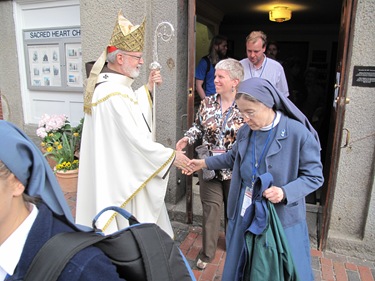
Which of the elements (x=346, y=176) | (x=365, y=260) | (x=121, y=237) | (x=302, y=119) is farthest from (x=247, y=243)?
(x=365, y=260)

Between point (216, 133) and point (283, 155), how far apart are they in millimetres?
1009

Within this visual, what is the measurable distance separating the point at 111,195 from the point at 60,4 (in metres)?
3.43

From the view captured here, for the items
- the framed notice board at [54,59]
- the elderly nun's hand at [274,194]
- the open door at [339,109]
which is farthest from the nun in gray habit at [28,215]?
the framed notice board at [54,59]

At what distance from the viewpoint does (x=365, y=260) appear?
129 inches

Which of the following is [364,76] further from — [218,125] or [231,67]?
[218,125]

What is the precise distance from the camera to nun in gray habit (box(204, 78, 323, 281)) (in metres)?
1.94

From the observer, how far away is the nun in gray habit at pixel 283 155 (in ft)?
6.36

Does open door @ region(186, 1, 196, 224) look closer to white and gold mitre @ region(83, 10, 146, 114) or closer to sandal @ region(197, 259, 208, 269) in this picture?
white and gold mitre @ region(83, 10, 146, 114)

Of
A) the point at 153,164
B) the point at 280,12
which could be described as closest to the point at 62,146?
the point at 153,164

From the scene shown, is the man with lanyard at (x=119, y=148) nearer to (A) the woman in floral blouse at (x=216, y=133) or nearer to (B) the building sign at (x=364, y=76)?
→ (A) the woman in floral blouse at (x=216, y=133)

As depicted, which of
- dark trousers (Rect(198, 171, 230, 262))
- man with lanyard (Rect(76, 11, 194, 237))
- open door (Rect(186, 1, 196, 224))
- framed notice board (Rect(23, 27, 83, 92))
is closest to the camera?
man with lanyard (Rect(76, 11, 194, 237))

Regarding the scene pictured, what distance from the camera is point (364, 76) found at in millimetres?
2973

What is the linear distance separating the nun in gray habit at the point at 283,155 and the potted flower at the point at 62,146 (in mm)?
2154

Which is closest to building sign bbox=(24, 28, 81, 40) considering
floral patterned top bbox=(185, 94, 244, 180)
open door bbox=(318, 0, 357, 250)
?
floral patterned top bbox=(185, 94, 244, 180)
